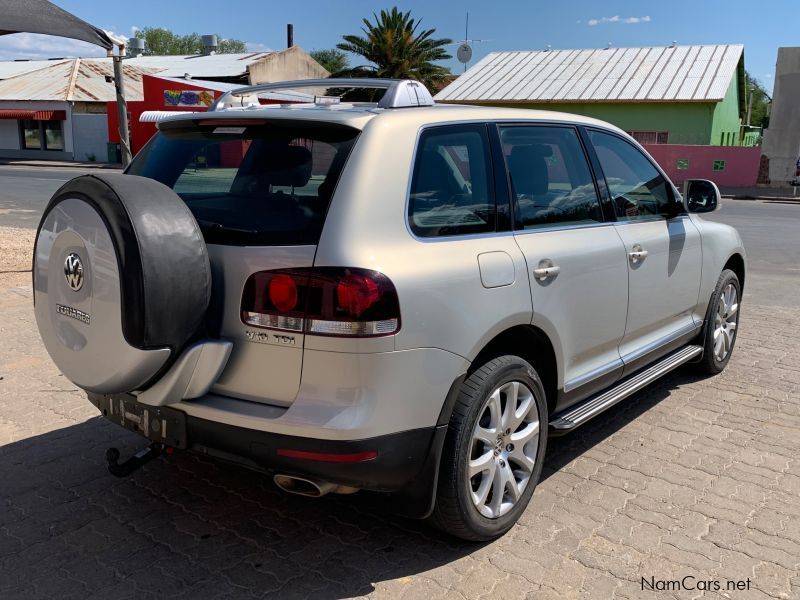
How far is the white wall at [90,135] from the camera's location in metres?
42.9

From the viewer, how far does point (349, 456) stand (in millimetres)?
2639

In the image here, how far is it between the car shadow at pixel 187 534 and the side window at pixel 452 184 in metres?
1.11

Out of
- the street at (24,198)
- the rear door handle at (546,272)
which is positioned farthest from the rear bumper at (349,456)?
the street at (24,198)

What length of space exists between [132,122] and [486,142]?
129ft

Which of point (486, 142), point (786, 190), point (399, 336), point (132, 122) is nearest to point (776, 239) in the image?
point (486, 142)

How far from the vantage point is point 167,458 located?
4000mm

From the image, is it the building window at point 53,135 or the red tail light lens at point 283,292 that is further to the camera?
the building window at point 53,135

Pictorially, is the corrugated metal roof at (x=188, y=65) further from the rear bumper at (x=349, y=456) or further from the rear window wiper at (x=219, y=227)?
the rear bumper at (x=349, y=456)

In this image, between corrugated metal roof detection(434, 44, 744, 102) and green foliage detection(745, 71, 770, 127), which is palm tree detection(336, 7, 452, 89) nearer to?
corrugated metal roof detection(434, 44, 744, 102)

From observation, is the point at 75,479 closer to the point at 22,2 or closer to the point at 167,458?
the point at 167,458

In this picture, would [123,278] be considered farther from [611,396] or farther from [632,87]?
[632,87]

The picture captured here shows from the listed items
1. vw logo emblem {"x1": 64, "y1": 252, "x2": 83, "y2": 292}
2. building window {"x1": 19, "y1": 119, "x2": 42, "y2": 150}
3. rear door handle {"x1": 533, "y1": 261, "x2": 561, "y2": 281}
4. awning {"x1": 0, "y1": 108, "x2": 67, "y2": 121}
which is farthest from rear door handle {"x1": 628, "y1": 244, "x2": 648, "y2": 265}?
building window {"x1": 19, "y1": 119, "x2": 42, "y2": 150}

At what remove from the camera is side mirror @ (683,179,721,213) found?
16.0ft

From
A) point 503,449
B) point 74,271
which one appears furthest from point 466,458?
point 74,271
